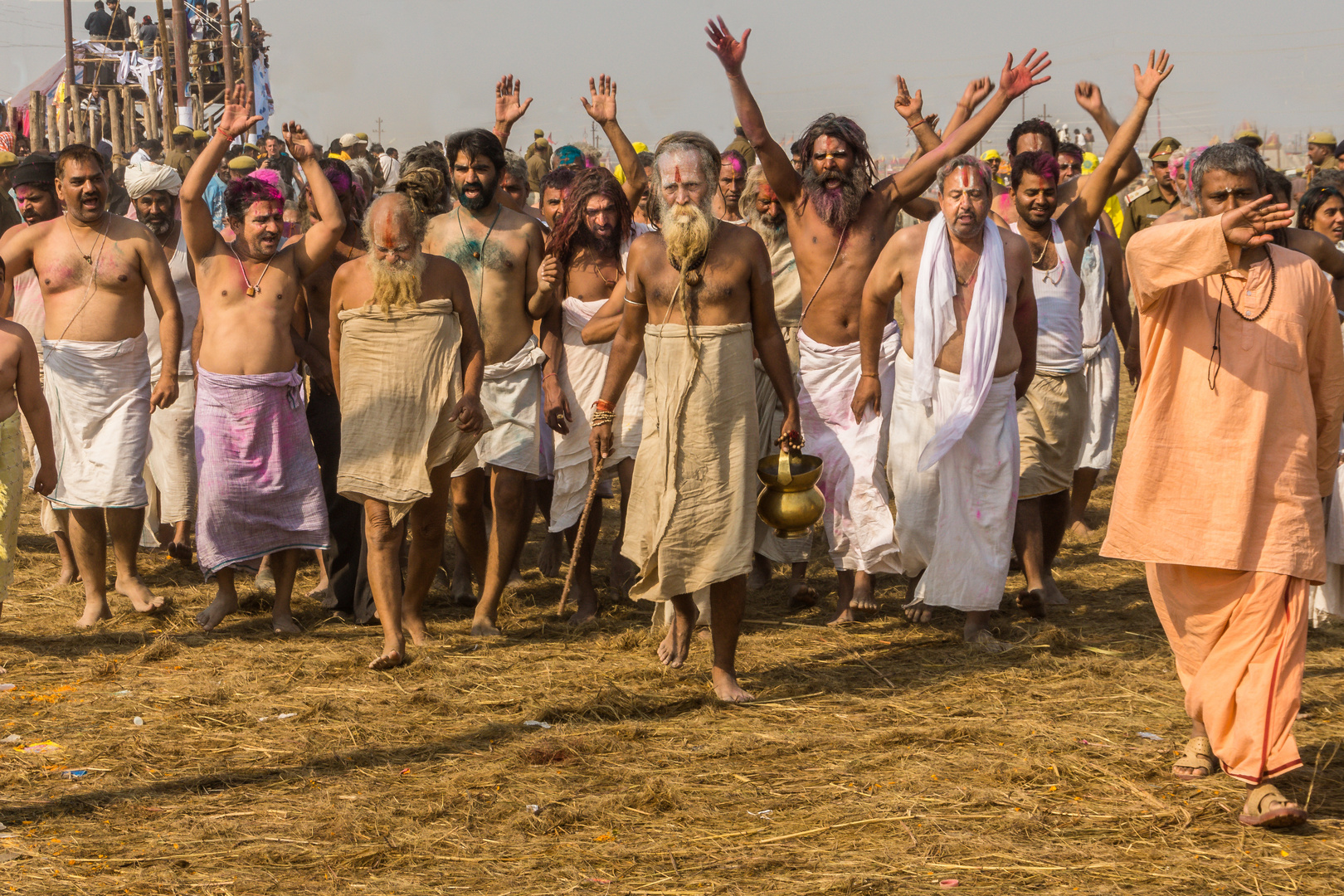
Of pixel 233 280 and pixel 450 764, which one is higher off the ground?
pixel 233 280

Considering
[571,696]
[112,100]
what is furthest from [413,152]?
[112,100]

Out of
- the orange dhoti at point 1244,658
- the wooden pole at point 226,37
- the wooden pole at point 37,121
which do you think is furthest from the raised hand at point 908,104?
the wooden pole at point 37,121

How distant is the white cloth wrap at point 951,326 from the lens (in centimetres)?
659

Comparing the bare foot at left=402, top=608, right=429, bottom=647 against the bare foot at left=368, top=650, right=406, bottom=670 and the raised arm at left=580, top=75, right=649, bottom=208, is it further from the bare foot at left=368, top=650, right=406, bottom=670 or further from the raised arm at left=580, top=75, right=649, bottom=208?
the raised arm at left=580, top=75, right=649, bottom=208

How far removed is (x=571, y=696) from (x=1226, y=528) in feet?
8.82

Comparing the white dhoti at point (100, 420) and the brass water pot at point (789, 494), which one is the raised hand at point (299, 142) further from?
the brass water pot at point (789, 494)

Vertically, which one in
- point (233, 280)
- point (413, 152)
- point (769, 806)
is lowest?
point (769, 806)

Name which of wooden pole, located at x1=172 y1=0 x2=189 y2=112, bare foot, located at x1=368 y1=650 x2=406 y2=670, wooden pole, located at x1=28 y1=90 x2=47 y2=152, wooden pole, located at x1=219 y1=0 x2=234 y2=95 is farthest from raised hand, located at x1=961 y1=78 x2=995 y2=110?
wooden pole, located at x1=28 y1=90 x2=47 y2=152

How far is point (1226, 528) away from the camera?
14.9ft

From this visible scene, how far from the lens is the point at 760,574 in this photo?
8133mm

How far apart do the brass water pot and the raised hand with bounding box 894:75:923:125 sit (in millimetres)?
2808

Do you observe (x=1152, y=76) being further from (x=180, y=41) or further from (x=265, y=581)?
(x=180, y=41)

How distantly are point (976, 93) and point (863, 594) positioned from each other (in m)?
2.76

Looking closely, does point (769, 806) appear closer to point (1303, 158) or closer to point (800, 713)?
point (800, 713)
